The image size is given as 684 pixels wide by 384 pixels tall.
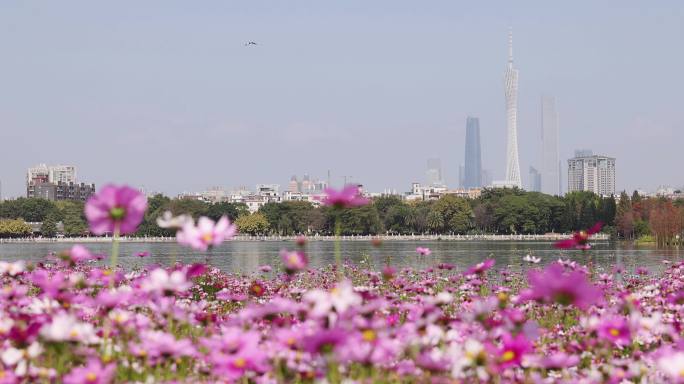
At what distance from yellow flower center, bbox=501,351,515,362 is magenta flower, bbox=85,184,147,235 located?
48.7 inches

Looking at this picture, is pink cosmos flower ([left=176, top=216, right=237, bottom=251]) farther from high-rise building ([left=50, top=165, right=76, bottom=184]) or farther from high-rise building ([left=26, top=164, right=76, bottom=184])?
high-rise building ([left=50, top=165, right=76, bottom=184])

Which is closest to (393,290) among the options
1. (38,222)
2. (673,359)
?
(673,359)

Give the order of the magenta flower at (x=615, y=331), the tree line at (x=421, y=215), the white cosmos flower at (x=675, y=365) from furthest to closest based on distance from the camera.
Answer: the tree line at (x=421, y=215)
the magenta flower at (x=615, y=331)
the white cosmos flower at (x=675, y=365)

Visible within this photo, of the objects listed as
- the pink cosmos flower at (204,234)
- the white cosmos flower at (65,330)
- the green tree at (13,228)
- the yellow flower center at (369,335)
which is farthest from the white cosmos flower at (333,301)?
the green tree at (13,228)

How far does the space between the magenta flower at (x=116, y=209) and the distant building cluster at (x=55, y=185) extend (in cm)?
14330

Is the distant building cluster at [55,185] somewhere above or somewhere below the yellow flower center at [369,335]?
above

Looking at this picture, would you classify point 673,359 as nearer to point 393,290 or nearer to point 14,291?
point 14,291

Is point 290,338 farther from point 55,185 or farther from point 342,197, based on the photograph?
point 55,185

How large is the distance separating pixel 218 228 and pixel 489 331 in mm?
1129

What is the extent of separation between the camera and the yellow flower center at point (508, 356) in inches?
109

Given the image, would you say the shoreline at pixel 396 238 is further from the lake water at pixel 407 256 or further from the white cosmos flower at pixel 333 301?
the white cosmos flower at pixel 333 301

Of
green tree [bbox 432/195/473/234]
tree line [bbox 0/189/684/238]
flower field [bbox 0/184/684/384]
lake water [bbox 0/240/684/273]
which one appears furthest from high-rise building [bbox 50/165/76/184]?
flower field [bbox 0/184/684/384]

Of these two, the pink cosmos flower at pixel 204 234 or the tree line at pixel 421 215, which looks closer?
the pink cosmos flower at pixel 204 234

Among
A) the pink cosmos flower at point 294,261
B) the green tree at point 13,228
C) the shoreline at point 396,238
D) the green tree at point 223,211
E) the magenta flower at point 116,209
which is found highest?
the green tree at point 223,211
